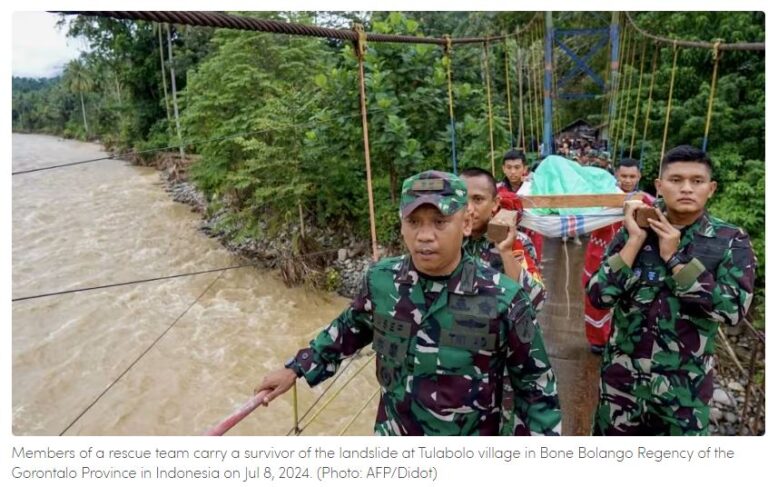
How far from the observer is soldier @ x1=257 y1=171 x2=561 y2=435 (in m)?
1.20

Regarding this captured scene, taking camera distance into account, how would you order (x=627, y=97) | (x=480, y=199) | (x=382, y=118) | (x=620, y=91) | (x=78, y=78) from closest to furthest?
(x=480, y=199) < (x=382, y=118) < (x=627, y=97) < (x=620, y=91) < (x=78, y=78)

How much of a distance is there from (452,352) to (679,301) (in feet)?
2.79

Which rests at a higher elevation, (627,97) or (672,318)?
(627,97)

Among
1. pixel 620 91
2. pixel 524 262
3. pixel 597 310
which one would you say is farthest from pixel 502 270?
pixel 620 91

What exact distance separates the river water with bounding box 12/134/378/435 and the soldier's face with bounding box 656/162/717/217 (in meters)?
3.44

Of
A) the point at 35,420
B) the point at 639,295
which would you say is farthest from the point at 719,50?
the point at 35,420

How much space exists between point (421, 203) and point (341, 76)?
6655 mm

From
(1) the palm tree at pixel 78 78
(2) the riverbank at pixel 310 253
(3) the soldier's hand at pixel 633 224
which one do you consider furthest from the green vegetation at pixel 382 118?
(1) the palm tree at pixel 78 78

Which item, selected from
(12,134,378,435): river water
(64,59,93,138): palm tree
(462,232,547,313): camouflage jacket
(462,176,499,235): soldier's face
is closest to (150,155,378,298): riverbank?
(12,134,378,435): river water

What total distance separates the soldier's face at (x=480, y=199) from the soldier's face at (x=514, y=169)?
1.55 m

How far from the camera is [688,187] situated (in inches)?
63.3

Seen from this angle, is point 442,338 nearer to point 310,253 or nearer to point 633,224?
point 633,224

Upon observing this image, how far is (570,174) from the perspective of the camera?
3365 millimetres

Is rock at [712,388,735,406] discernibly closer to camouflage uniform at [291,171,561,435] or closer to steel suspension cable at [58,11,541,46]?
camouflage uniform at [291,171,561,435]
